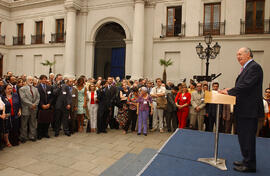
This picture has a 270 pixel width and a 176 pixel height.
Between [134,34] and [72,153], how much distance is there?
11650 millimetres

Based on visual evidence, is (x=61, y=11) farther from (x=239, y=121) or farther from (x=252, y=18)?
(x=239, y=121)

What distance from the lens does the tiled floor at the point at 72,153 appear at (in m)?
3.92

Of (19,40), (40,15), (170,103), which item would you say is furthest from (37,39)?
(170,103)

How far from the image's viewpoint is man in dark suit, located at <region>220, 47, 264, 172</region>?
2.60 metres

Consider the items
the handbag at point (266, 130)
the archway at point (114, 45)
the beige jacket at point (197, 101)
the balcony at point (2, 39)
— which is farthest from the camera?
the balcony at point (2, 39)

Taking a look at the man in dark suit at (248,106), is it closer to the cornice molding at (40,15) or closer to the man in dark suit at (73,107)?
the man in dark suit at (73,107)

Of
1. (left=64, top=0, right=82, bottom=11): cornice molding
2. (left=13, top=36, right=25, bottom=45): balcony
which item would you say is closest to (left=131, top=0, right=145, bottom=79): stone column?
(left=64, top=0, right=82, bottom=11): cornice molding

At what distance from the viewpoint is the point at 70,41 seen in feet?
55.8

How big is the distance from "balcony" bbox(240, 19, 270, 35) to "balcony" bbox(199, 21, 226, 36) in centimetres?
123

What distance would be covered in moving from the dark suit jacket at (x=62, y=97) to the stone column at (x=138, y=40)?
8499 mm

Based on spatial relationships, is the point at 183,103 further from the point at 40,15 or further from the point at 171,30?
the point at 40,15

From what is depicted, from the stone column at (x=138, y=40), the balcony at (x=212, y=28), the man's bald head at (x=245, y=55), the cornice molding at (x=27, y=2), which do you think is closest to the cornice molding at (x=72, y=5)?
the cornice molding at (x=27, y=2)

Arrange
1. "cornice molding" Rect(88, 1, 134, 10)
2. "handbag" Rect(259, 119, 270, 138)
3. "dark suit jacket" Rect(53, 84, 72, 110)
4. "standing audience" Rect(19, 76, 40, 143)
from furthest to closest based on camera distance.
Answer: "cornice molding" Rect(88, 1, 134, 10) → "dark suit jacket" Rect(53, 84, 72, 110) → "handbag" Rect(259, 119, 270, 138) → "standing audience" Rect(19, 76, 40, 143)

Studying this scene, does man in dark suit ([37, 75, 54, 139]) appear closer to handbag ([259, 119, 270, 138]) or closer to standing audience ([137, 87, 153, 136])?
standing audience ([137, 87, 153, 136])
